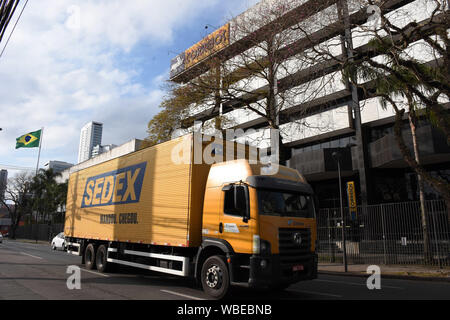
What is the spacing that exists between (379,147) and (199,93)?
44.2ft

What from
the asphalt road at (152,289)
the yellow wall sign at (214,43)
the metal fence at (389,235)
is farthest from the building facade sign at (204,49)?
the asphalt road at (152,289)

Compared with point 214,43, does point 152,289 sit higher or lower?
lower

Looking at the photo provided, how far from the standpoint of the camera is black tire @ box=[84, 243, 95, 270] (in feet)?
40.8

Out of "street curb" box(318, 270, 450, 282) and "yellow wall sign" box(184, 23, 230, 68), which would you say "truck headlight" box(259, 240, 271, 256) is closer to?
"street curb" box(318, 270, 450, 282)

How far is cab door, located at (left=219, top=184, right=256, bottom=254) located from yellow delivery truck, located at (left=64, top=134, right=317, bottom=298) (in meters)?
0.02

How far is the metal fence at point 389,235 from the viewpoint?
14805mm

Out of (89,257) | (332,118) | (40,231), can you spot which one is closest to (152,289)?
(89,257)

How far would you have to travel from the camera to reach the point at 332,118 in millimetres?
25641

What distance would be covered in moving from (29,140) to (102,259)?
3372 cm

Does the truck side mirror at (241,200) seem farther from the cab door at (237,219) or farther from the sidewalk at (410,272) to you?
the sidewalk at (410,272)

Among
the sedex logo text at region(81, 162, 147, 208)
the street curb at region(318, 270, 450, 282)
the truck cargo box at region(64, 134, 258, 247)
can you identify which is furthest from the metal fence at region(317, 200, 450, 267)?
the sedex logo text at region(81, 162, 147, 208)

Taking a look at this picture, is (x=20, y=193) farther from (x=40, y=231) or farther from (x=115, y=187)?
(x=115, y=187)

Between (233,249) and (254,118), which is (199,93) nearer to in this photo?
(254,118)

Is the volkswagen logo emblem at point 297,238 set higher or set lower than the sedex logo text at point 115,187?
lower
